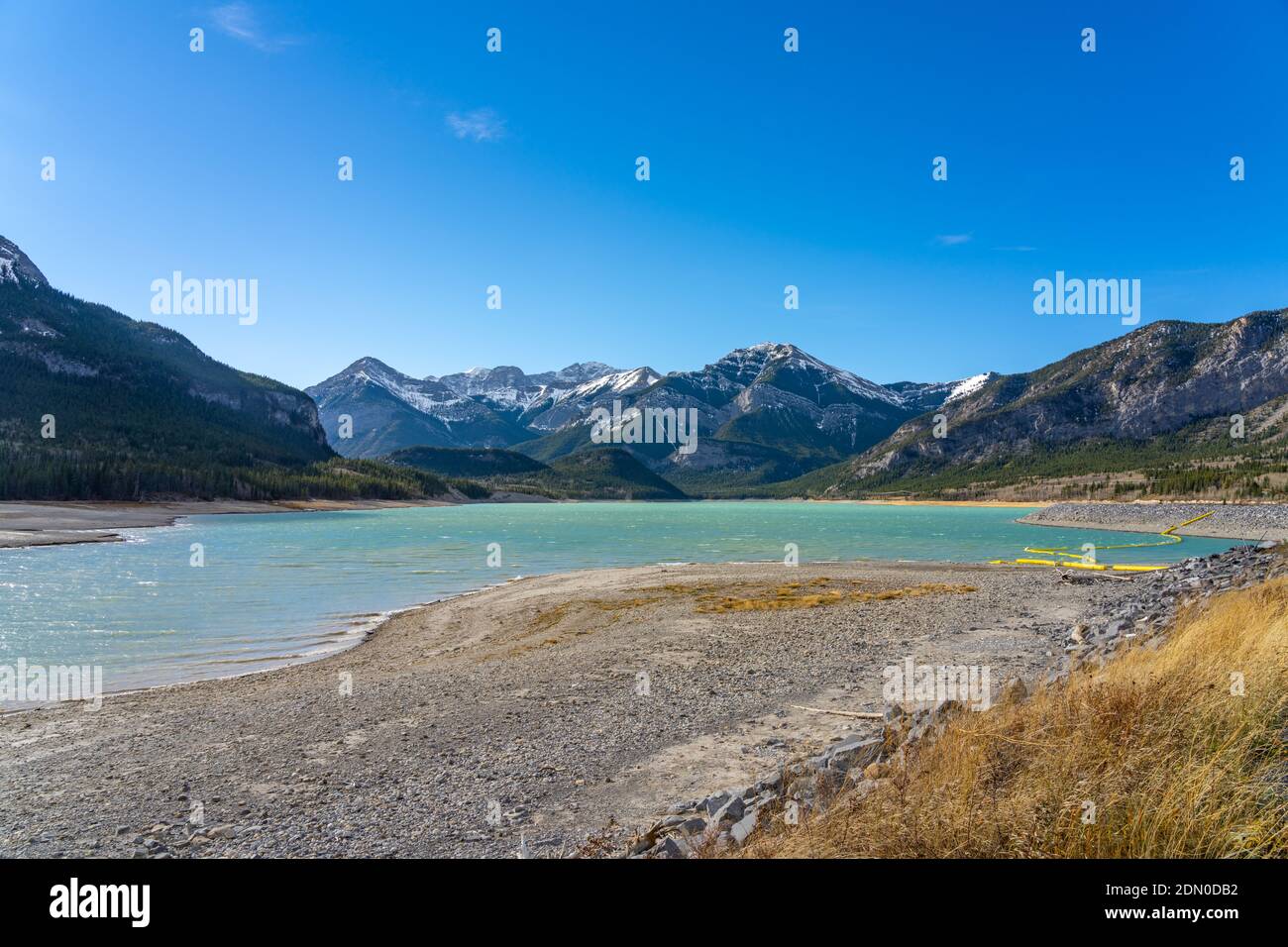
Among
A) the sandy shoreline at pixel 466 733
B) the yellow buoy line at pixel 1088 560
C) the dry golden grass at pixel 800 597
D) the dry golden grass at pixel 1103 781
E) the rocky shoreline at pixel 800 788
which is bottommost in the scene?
the yellow buoy line at pixel 1088 560

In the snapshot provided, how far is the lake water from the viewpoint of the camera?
21328 mm

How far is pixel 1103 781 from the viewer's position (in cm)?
526

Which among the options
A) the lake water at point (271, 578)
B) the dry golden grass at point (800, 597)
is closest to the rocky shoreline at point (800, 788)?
the dry golden grass at point (800, 597)

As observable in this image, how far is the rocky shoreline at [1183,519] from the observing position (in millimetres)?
73206

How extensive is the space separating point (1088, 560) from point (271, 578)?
57698mm

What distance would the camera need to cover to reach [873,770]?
7.34 metres

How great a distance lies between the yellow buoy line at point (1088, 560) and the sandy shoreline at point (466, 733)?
22.7 m

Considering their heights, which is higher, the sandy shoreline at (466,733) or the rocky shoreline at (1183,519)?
the sandy shoreline at (466,733)

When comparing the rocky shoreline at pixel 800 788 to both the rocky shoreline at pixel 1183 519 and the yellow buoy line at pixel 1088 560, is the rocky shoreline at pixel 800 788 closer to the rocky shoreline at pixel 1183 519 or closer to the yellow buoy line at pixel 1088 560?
the yellow buoy line at pixel 1088 560

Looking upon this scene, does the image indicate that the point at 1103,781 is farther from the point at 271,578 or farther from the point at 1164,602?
the point at 271,578

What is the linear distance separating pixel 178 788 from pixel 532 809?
18.1 feet

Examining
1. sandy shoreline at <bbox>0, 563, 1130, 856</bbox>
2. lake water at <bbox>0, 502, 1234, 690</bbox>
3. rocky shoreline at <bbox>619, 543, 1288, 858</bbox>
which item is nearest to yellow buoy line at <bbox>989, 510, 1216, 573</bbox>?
lake water at <bbox>0, 502, 1234, 690</bbox>
